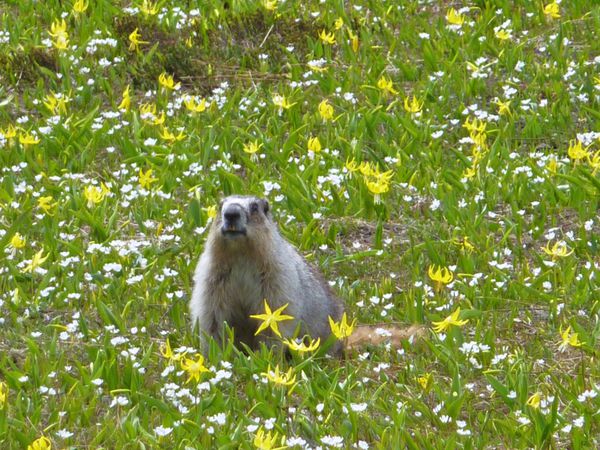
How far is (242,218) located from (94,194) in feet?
6.91

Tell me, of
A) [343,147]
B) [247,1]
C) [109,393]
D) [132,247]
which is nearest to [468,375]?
[109,393]

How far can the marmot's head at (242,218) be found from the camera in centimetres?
783

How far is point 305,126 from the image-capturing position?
11094 millimetres

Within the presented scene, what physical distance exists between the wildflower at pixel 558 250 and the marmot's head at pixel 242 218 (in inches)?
73.3

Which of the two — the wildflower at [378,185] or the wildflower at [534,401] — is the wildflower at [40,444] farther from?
the wildflower at [378,185]

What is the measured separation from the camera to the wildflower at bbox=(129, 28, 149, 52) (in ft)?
39.8

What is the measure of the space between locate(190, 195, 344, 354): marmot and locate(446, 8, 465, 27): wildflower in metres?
4.28

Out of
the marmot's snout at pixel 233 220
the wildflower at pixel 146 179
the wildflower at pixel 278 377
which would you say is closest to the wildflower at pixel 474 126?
the wildflower at pixel 146 179

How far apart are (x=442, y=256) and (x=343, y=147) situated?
1.93 metres

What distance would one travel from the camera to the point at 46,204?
9.80m

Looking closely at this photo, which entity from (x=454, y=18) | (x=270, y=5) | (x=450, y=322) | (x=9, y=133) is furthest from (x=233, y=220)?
(x=270, y=5)

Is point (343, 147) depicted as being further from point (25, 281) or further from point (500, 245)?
point (25, 281)

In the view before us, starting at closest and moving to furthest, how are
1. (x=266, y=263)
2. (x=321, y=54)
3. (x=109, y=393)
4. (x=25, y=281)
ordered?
(x=109, y=393) < (x=266, y=263) < (x=25, y=281) < (x=321, y=54)

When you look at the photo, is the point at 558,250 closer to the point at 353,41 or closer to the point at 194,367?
the point at 194,367
